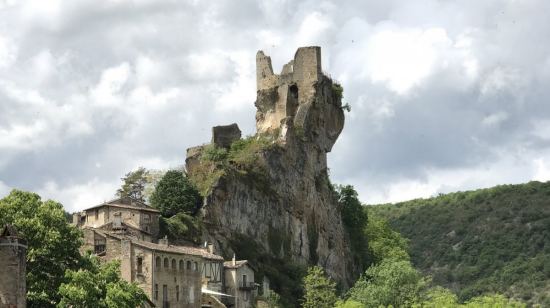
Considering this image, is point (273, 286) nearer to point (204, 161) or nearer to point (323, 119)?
point (204, 161)

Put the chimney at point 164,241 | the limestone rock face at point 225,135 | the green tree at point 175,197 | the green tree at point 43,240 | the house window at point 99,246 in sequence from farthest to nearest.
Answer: the limestone rock face at point 225,135 < the green tree at point 175,197 < the chimney at point 164,241 < the house window at point 99,246 < the green tree at point 43,240

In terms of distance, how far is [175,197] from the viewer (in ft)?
398

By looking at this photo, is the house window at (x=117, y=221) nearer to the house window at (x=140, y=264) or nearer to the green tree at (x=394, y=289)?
the house window at (x=140, y=264)

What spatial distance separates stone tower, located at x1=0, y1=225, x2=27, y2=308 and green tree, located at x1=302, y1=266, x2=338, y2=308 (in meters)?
54.1

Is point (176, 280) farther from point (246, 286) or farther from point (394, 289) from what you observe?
point (394, 289)

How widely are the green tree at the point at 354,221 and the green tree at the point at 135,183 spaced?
26.9 meters

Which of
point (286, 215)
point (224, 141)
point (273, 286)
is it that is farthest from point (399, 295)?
point (224, 141)

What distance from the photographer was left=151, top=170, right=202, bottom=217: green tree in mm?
121312

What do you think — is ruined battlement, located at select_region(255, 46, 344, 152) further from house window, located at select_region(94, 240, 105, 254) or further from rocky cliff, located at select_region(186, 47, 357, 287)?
house window, located at select_region(94, 240, 105, 254)

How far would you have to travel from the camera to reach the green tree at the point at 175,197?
121 metres

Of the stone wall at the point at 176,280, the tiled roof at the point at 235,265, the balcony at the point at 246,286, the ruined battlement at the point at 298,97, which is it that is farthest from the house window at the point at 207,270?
the ruined battlement at the point at 298,97

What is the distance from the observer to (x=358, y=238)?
15962cm

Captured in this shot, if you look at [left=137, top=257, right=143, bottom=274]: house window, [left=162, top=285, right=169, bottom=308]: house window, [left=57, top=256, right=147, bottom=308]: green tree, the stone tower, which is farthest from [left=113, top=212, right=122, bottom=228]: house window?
the stone tower

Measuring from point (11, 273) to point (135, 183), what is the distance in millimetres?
85359
